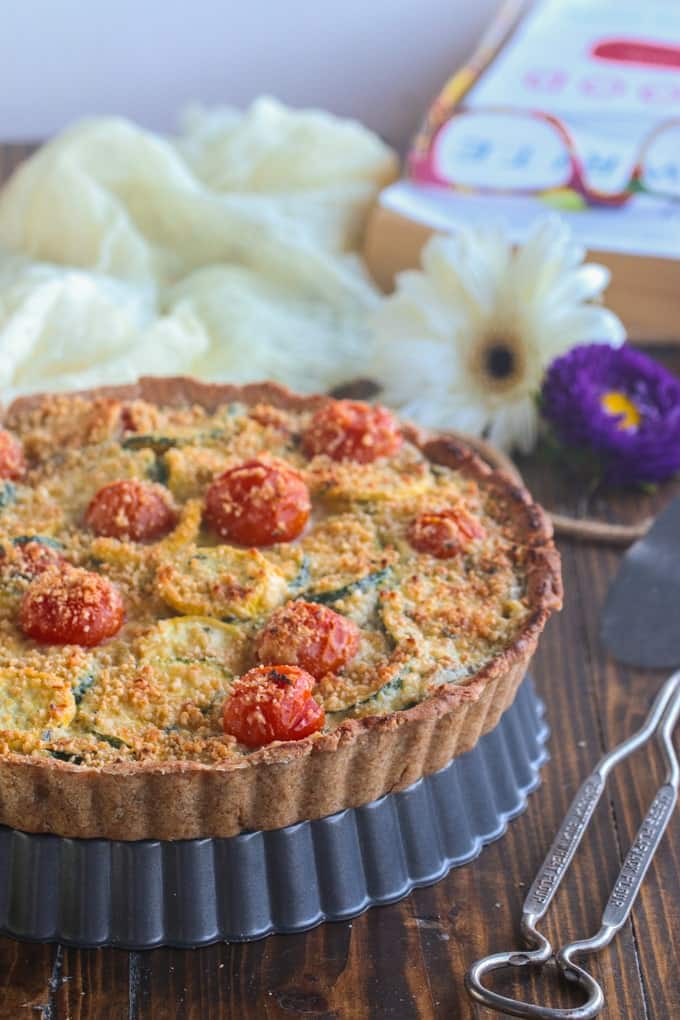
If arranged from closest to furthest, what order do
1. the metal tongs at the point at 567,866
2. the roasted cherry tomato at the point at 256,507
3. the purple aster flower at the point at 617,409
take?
1. the metal tongs at the point at 567,866
2. the roasted cherry tomato at the point at 256,507
3. the purple aster flower at the point at 617,409

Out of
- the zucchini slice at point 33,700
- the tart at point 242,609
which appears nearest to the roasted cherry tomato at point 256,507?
the tart at point 242,609

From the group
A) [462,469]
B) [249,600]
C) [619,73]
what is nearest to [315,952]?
[249,600]

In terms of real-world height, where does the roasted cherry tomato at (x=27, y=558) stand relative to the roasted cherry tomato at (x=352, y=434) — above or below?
below

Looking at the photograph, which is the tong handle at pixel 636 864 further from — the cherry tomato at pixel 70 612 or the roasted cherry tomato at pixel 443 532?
the cherry tomato at pixel 70 612

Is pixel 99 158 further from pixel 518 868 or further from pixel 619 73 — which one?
pixel 518 868

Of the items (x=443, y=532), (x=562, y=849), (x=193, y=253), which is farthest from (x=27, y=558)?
(x=193, y=253)

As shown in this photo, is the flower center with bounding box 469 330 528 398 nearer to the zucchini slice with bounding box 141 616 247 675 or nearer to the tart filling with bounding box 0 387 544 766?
the tart filling with bounding box 0 387 544 766

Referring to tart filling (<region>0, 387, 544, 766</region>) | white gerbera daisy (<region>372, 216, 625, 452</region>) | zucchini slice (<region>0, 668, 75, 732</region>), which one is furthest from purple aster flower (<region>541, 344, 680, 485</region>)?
zucchini slice (<region>0, 668, 75, 732</region>)

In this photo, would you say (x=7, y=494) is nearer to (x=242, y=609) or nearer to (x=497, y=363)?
(x=242, y=609)
